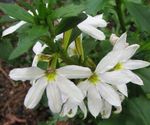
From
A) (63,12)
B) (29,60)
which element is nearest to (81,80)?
(63,12)

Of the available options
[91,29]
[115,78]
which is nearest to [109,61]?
[115,78]

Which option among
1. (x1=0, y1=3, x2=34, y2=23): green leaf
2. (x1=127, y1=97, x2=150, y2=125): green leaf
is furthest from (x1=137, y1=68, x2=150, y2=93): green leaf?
(x1=0, y1=3, x2=34, y2=23): green leaf

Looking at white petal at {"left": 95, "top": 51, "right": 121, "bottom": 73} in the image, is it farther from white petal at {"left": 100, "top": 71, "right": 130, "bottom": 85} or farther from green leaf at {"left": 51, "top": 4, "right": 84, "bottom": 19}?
green leaf at {"left": 51, "top": 4, "right": 84, "bottom": 19}

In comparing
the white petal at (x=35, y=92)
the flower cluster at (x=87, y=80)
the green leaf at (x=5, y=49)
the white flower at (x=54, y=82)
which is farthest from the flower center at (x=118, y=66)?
the green leaf at (x=5, y=49)

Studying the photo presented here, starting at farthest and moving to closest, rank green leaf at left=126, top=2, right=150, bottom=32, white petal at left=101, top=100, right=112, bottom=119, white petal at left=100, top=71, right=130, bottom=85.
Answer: green leaf at left=126, top=2, right=150, bottom=32, white petal at left=101, top=100, right=112, bottom=119, white petal at left=100, top=71, right=130, bottom=85

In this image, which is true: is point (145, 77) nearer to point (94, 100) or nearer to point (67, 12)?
point (94, 100)

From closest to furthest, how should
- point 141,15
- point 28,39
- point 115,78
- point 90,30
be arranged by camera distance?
1. point 28,39
2. point 115,78
3. point 90,30
4. point 141,15

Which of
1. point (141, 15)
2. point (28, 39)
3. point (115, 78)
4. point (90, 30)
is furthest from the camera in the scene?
point (141, 15)

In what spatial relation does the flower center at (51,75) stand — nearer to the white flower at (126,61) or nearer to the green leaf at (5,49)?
the white flower at (126,61)
